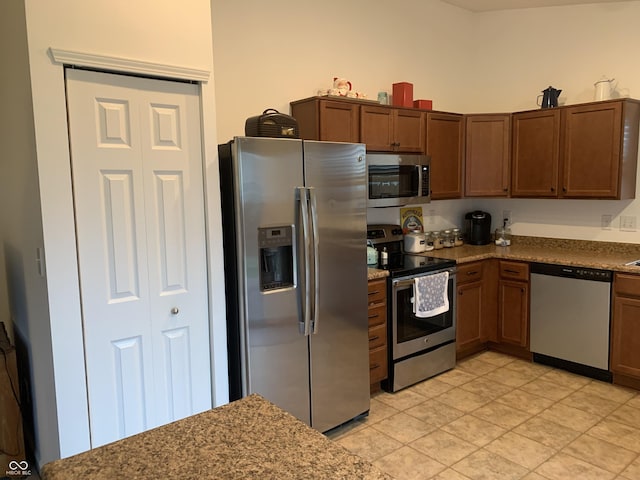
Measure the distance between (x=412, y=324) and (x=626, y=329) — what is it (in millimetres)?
1559

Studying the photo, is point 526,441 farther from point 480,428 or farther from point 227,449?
point 227,449

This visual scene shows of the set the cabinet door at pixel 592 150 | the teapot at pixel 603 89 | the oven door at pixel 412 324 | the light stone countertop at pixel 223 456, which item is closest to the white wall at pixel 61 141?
the light stone countertop at pixel 223 456

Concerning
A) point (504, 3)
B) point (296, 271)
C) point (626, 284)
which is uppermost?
point (504, 3)

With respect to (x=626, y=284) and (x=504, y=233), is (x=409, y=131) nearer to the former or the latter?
(x=504, y=233)

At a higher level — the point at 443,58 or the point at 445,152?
the point at 443,58

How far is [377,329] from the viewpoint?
344 centimetres

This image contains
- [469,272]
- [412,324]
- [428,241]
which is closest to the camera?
[412,324]

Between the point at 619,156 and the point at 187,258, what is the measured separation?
11.3 ft

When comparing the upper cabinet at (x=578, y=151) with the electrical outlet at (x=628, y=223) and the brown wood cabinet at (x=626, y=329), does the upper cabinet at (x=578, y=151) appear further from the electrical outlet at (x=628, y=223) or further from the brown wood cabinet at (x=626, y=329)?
the brown wood cabinet at (x=626, y=329)

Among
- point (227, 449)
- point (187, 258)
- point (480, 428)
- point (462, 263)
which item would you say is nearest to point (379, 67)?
point (462, 263)

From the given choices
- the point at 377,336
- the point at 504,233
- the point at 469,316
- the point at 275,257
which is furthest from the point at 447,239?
the point at 275,257

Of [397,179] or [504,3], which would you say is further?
[504,3]

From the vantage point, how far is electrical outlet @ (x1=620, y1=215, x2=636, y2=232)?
4026 millimetres

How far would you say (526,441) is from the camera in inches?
113
